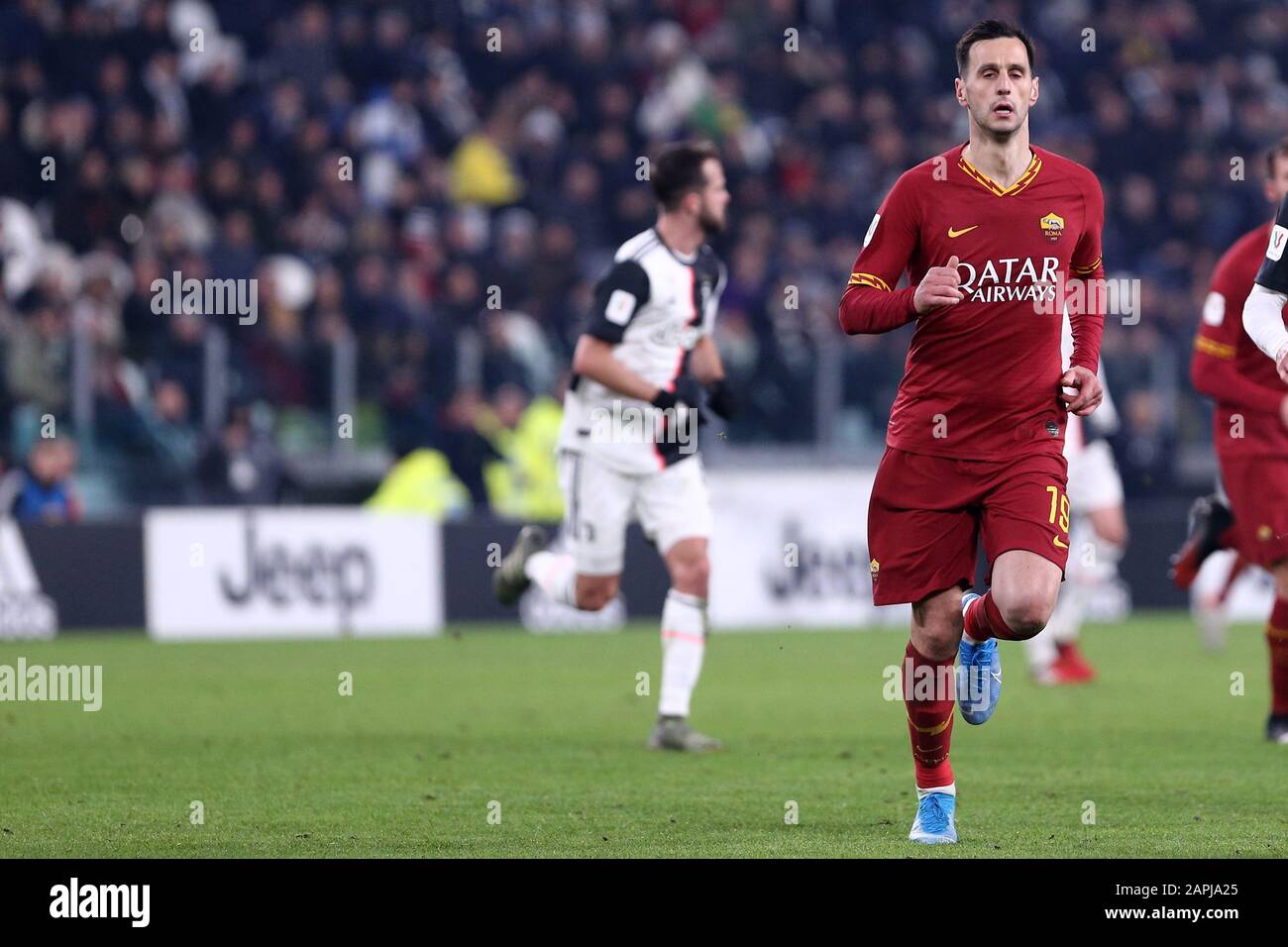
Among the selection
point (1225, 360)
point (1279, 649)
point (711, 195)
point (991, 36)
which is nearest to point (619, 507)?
point (711, 195)

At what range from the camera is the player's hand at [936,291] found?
241 inches

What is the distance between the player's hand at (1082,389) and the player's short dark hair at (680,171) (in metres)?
3.41

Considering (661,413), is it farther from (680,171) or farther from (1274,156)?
(1274,156)

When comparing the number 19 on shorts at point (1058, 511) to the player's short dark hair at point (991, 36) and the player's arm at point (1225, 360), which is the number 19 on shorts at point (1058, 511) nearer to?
the player's short dark hair at point (991, 36)

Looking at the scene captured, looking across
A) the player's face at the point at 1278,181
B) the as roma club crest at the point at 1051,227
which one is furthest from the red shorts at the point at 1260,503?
the as roma club crest at the point at 1051,227

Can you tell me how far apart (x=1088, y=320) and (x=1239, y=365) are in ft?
9.15

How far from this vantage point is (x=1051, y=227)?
21.4ft

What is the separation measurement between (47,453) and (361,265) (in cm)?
359

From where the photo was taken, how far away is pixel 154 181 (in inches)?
740

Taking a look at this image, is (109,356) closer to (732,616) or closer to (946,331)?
(732,616)

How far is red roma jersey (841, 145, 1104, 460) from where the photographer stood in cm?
648

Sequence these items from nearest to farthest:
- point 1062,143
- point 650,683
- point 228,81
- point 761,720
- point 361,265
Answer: point 761,720, point 650,683, point 361,265, point 228,81, point 1062,143

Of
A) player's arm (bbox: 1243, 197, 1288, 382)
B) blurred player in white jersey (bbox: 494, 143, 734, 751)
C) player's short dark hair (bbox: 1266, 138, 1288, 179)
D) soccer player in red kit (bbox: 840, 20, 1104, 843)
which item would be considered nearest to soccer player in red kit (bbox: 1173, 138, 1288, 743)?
player's short dark hair (bbox: 1266, 138, 1288, 179)
